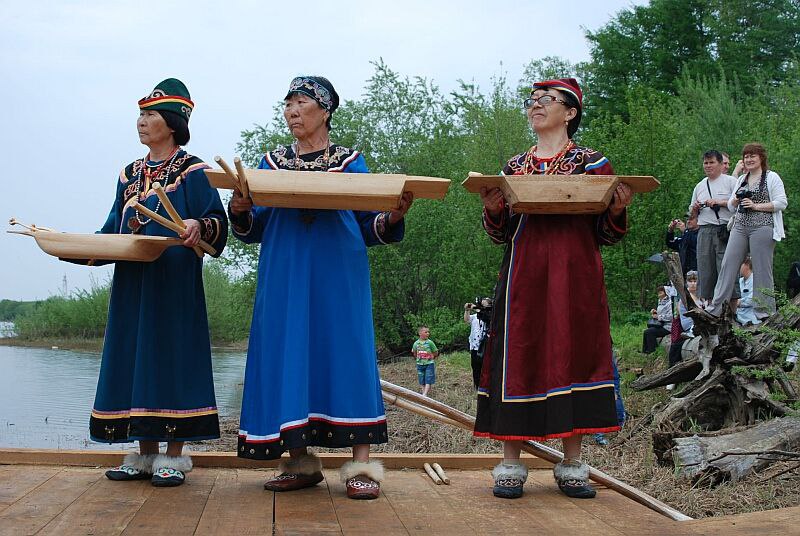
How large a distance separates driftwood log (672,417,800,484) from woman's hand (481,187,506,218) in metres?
2.30

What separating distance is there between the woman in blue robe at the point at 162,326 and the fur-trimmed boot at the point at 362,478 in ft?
2.13

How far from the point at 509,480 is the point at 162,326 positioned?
1.58 metres

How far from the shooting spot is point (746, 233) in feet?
25.0

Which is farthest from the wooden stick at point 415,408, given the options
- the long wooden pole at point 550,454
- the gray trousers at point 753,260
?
the gray trousers at point 753,260

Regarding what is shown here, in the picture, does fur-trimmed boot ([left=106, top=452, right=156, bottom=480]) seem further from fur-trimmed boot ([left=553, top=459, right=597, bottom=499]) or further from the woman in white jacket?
the woman in white jacket

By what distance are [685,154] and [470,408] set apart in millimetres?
6040

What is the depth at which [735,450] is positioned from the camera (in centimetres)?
518

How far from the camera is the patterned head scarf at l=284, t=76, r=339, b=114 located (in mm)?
3879

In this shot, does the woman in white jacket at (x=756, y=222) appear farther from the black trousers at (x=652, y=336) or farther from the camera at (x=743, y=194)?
the black trousers at (x=652, y=336)

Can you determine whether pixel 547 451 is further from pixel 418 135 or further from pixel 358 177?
pixel 418 135

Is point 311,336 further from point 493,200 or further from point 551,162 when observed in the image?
point 551,162

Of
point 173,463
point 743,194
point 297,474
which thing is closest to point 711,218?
point 743,194

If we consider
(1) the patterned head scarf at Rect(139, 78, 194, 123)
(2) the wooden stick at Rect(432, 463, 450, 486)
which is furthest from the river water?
(2) the wooden stick at Rect(432, 463, 450, 486)

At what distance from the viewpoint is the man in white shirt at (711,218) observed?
818 centimetres
